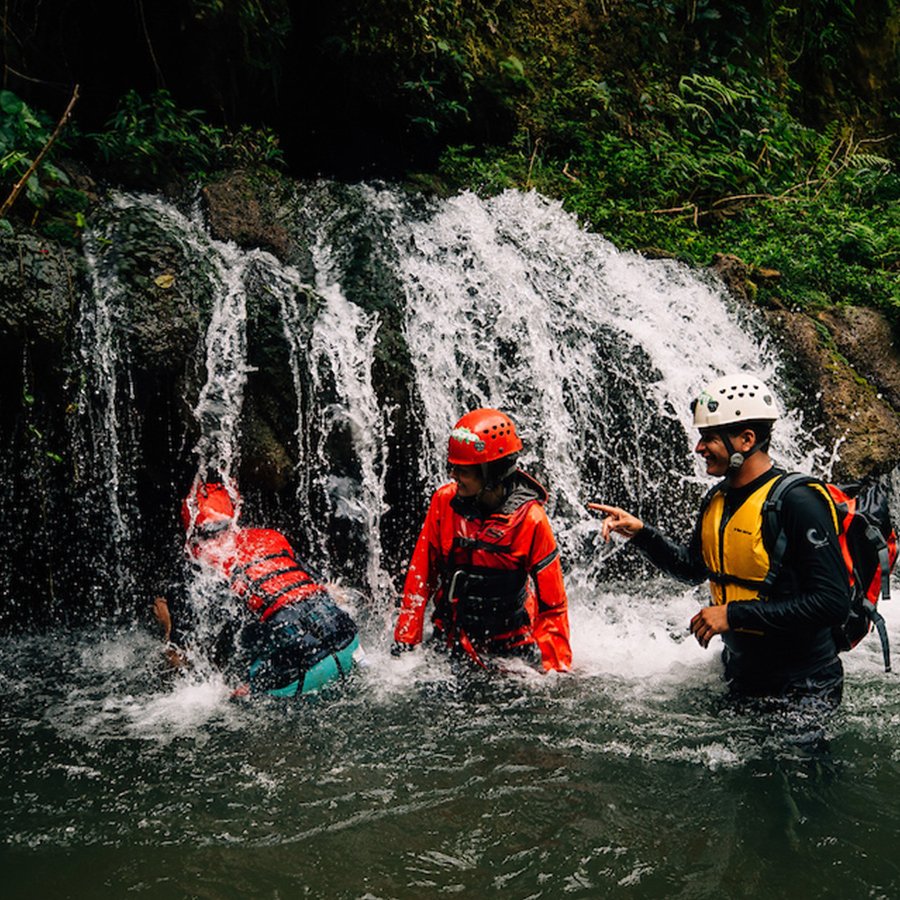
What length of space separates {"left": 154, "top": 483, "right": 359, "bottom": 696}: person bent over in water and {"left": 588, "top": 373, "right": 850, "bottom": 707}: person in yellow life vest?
194cm

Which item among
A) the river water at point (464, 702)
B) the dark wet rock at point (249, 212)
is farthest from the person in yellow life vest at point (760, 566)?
the dark wet rock at point (249, 212)

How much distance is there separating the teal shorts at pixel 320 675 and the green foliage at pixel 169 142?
17.0 feet

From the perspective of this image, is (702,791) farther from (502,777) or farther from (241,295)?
(241,295)

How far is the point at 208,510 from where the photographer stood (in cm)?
502

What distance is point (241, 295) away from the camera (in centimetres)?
636

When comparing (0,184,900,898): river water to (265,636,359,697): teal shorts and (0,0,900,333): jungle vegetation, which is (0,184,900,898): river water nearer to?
(265,636,359,697): teal shorts

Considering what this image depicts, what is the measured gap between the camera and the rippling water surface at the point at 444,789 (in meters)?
3.11

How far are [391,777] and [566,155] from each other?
341 inches

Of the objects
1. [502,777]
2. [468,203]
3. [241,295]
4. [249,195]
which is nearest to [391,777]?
[502,777]

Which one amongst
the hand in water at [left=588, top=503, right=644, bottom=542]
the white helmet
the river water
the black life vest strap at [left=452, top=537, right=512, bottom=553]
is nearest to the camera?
the river water

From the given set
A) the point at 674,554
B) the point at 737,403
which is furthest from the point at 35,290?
the point at 737,403

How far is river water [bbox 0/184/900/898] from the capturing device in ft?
10.5

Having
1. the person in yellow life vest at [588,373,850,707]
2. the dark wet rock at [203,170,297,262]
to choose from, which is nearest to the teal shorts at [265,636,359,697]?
the person in yellow life vest at [588,373,850,707]

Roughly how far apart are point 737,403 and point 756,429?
0.47 feet
